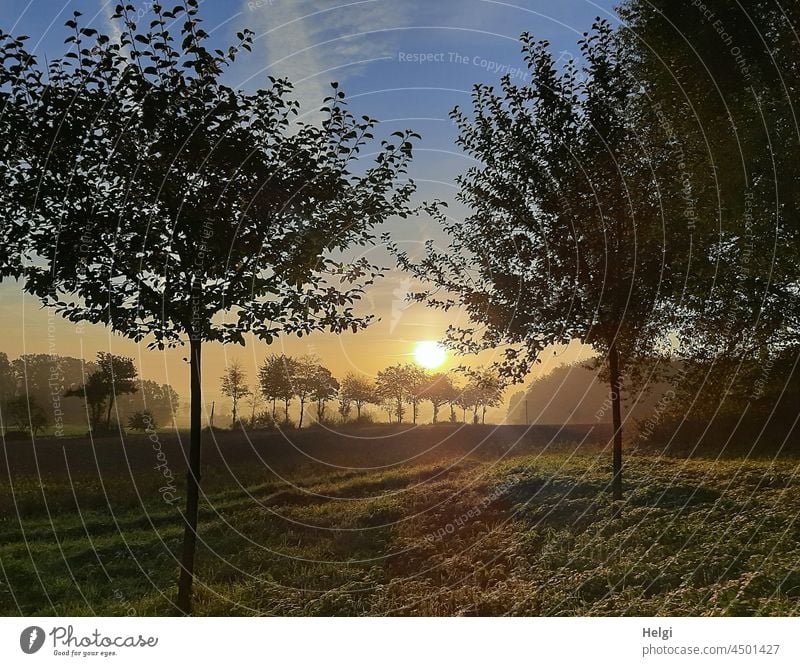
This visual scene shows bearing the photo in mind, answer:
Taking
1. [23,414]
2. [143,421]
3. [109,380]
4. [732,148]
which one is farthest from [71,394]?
[732,148]

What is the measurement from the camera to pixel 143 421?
19531 millimetres

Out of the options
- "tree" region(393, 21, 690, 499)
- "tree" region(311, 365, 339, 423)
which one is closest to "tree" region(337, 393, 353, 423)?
"tree" region(311, 365, 339, 423)

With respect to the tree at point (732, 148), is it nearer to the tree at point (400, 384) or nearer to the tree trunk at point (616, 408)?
the tree trunk at point (616, 408)

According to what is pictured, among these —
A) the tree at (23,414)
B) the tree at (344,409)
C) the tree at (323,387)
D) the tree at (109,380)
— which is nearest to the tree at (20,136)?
the tree at (109,380)

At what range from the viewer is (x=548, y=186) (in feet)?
50.1

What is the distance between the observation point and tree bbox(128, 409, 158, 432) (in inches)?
389

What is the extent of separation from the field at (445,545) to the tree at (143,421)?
0.92 m

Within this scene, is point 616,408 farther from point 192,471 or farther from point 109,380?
point 109,380

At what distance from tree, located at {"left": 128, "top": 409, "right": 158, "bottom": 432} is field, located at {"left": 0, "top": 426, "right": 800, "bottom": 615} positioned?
92 cm

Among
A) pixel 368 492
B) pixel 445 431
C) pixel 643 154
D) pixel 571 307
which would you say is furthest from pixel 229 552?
pixel 445 431

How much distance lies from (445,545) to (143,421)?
10722mm

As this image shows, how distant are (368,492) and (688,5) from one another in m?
16.9

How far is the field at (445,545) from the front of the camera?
422 inches

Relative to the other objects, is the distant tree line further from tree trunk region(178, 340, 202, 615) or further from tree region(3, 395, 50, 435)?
tree trunk region(178, 340, 202, 615)
